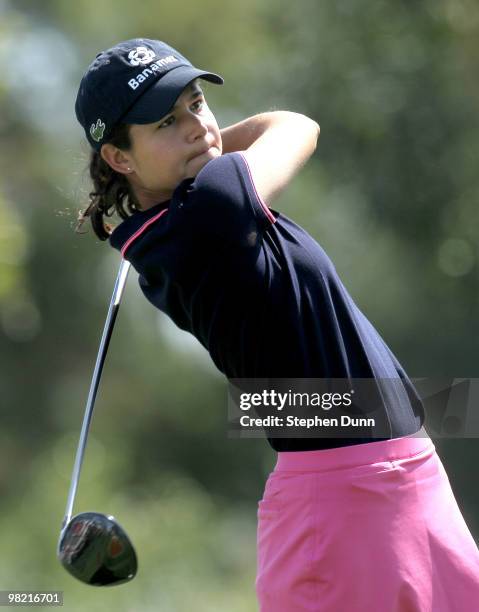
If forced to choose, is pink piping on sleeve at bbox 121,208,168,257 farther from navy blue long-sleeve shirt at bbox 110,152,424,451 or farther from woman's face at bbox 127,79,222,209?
woman's face at bbox 127,79,222,209

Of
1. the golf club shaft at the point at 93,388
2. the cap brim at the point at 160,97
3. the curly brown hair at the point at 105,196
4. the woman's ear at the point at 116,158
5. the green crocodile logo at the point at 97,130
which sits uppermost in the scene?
the cap brim at the point at 160,97

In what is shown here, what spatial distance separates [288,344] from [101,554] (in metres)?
0.61

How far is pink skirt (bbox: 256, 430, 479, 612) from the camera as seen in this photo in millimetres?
2396

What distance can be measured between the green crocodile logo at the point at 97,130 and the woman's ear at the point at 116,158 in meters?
0.03

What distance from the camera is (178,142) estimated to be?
2639 mm

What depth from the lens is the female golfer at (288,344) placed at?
7.95 feet

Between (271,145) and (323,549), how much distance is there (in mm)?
847

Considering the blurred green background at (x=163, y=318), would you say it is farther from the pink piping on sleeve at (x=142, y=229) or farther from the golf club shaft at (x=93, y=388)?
the pink piping on sleeve at (x=142, y=229)

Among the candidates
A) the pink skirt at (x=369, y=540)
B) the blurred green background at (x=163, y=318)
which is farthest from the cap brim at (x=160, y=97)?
the blurred green background at (x=163, y=318)

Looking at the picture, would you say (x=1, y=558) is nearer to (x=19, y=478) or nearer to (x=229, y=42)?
(x=19, y=478)

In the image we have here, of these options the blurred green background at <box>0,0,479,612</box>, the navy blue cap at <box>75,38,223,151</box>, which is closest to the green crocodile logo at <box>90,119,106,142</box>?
the navy blue cap at <box>75,38,223,151</box>

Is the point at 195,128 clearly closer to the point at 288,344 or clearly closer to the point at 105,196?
the point at 105,196

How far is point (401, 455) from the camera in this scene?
8.15 feet

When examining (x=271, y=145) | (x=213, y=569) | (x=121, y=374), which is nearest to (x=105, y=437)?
(x=121, y=374)
